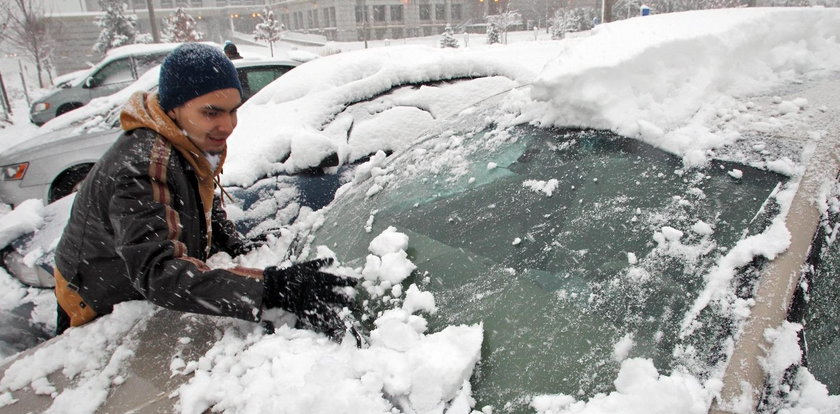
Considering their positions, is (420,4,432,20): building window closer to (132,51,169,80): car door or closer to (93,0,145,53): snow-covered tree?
(93,0,145,53): snow-covered tree

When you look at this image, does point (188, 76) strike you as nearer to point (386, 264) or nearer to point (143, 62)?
point (386, 264)

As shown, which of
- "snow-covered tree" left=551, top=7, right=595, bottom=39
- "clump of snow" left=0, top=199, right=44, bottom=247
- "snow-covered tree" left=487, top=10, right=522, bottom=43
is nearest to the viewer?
"clump of snow" left=0, top=199, right=44, bottom=247

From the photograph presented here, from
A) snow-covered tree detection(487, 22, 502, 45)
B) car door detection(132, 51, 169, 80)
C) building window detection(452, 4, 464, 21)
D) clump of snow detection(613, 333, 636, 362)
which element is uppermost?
building window detection(452, 4, 464, 21)

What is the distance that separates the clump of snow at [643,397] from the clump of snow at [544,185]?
0.67 metres

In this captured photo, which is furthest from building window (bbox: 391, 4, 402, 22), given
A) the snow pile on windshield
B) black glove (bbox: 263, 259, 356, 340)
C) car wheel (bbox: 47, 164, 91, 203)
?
black glove (bbox: 263, 259, 356, 340)

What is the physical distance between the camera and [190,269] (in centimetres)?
160

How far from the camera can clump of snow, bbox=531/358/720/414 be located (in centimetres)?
99

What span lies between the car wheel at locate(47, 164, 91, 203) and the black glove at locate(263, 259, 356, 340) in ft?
16.9

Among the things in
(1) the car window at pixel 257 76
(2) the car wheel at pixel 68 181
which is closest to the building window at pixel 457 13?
(1) the car window at pixel 257 76

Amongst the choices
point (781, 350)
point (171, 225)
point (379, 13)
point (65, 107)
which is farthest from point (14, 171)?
point (379, 13)

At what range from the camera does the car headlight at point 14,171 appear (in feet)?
17.9

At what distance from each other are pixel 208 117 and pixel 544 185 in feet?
4.46

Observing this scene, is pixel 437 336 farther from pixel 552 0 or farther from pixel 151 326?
pixel 552 0

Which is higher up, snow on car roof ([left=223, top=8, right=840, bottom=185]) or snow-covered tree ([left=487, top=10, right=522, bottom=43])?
snow-covered tree ([left=487, top=10, right=522, bottom=43])
